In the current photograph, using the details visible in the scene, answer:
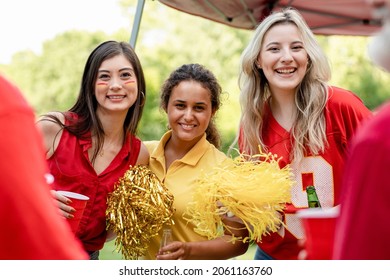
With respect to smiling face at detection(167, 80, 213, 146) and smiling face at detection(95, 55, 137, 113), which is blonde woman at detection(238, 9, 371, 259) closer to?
smiling face at detection(167, 80, 213, 146)

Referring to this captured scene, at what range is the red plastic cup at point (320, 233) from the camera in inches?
50.1

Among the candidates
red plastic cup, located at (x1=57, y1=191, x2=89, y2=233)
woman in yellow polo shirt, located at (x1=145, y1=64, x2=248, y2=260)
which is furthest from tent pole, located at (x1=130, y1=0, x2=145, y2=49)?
red plastic cup, located at (x1=57, y1=191, x2=89, y2=233)

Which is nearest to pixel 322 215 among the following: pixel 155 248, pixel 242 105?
pixel 155 248

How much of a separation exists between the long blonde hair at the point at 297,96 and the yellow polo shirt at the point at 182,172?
182 millimetres

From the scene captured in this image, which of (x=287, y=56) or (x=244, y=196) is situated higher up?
(x=287, y=56)

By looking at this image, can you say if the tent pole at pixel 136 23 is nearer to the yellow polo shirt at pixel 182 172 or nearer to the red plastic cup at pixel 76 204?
the yellow polo shirt at pixel 182 172

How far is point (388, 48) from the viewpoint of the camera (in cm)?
84

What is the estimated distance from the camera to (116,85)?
300 cm

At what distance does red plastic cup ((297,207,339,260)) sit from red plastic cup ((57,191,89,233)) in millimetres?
1370

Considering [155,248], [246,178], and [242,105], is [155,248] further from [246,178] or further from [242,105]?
[242,105]

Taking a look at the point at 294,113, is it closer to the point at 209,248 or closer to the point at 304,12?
the point at 209,248

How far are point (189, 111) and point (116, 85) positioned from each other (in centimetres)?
34

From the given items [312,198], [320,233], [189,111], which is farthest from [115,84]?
[320,233]
